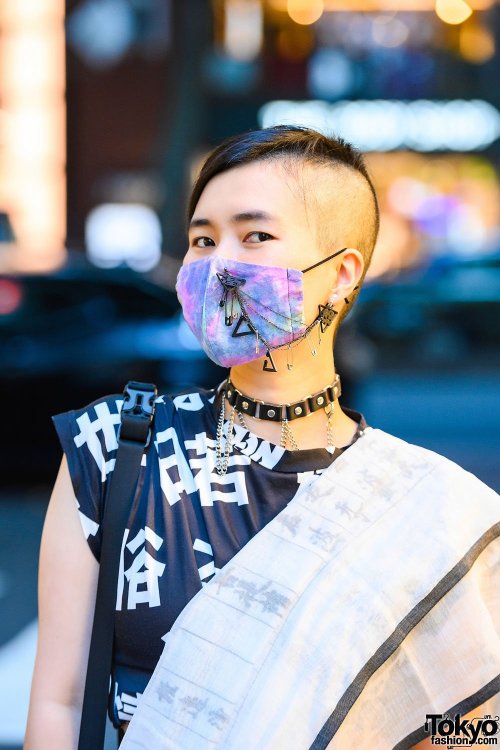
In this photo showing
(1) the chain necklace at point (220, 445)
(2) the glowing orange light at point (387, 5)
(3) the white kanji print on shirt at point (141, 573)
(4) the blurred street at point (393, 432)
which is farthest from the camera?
(2) the glowing orange light at point (387, 5)

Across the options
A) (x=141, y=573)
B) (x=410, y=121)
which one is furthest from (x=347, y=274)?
(x=410, y=121)

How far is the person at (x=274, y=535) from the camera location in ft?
4.85

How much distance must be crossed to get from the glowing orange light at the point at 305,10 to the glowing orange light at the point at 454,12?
6.35ft

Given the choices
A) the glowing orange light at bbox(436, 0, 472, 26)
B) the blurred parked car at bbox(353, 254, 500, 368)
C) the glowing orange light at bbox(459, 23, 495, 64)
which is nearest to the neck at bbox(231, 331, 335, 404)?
the blurred parked car at bbox(353, 254, 500, 368)

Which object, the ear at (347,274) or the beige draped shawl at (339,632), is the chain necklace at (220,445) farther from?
the ear at (347,274)

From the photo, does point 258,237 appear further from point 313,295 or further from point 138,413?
point 138,413

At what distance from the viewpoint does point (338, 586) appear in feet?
5.00

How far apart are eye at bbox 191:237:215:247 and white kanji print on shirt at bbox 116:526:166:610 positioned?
50 centimetres

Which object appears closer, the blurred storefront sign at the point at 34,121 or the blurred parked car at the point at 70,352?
the blurred parked car at the point at 70,352

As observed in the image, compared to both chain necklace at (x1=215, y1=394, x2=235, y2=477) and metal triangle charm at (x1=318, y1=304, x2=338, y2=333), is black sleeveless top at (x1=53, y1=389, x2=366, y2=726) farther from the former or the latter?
metal triangle charm at (x1=318, y1=304, x2=338, y2=333)

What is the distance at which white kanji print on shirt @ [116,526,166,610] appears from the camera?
159cm

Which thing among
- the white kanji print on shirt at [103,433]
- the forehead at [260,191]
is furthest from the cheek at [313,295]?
the white kanji print on shirt at [103,433]

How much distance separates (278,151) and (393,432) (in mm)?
7836

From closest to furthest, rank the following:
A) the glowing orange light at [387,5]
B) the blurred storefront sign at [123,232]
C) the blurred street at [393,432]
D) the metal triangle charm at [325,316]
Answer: the metal triangle charm at [325,316], the blurred street at [393,432], the glowing orange light at [387,5], the blurred storefront sign at [123,232]
